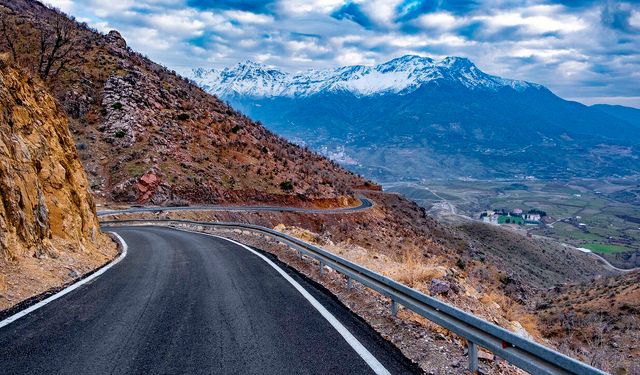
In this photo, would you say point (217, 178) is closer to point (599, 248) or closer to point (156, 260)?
point (156, 260)

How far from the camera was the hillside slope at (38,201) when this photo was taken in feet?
29.1

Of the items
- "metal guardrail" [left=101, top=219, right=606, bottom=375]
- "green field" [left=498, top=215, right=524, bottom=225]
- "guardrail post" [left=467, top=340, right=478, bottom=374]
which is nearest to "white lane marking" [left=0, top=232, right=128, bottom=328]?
"metal guardrail" [left=101, top=219, right=606, bottom=375]

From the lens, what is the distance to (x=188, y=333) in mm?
6141

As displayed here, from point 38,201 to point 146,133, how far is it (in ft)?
124

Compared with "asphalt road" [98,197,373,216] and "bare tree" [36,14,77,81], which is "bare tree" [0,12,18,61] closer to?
"bare tree" [36,14,77,81]

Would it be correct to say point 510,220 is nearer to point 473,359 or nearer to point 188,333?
point 473,359

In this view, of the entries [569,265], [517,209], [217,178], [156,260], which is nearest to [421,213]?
[569,265]

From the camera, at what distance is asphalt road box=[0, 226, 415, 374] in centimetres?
501

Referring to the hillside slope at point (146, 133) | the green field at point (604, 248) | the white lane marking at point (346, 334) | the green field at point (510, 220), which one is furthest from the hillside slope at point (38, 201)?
the green field at point (510, 220)

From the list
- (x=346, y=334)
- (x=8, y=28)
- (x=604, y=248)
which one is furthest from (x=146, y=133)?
(x=604, y=248)

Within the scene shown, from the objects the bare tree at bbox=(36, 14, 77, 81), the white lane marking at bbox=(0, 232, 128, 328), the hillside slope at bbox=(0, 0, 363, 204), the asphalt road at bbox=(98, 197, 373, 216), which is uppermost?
the bare tree at bbox=(36, 14, 77, 81)

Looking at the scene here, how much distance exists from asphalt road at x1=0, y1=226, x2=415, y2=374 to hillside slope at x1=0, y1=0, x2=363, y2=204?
108 feet

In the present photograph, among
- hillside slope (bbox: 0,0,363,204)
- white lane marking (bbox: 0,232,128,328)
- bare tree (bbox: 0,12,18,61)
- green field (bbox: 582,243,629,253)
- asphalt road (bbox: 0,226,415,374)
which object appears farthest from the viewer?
green field (bbox: 582,243,629,253)

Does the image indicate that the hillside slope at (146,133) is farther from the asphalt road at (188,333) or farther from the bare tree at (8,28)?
the asphalt road at (188,333)
